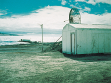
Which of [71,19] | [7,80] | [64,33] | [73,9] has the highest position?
[73,9]

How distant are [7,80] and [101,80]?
4636 mm

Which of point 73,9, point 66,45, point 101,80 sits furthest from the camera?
point 73,9

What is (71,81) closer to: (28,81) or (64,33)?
(28,81)

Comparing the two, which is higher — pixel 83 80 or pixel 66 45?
pixel 66 45

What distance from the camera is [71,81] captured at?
5.59m

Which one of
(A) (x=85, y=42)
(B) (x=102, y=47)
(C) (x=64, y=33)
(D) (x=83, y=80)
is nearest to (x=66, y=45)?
(C) (x=64, y=33)

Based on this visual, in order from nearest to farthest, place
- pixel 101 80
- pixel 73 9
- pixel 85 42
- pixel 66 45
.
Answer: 1. pixel 101 80
2. pixel 85 42
3. pixel 66 45
4. pixel 73 9

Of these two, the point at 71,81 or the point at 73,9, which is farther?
the point at 73,9

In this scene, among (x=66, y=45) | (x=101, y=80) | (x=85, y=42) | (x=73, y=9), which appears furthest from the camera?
(x=73, y=9)

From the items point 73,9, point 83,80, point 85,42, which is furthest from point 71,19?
point 83,80

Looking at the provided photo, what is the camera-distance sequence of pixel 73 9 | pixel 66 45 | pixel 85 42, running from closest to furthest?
1. pixel 85 42
2. pixel 66 45
3. pixel 73 9

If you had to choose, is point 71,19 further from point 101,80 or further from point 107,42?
point 101,80

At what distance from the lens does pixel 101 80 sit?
5570mm

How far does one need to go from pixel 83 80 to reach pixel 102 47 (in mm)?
10216
